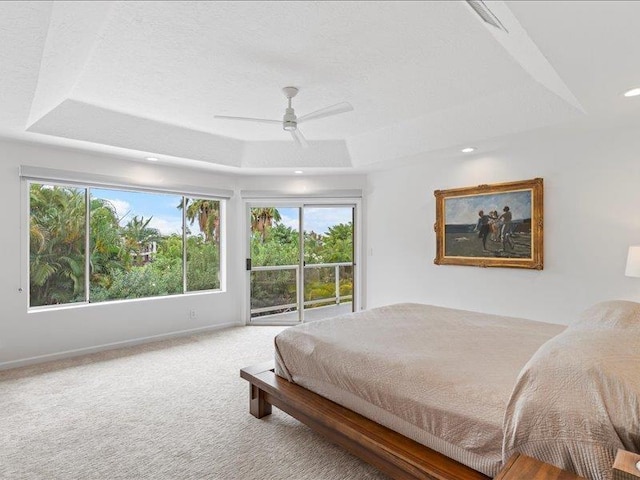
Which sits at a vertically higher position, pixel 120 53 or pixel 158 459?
pixel 120 53

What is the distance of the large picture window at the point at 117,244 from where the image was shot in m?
3.99

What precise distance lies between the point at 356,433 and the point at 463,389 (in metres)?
0.61

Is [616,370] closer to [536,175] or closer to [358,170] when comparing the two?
[536,175]

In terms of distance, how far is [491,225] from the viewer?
408cm

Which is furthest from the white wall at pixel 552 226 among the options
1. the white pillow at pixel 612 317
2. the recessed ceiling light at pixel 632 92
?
the white pillow at pixel 612 317

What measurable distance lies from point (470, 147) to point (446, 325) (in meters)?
2.11

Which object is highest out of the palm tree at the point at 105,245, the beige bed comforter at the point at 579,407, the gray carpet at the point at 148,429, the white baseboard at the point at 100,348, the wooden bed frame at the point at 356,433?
the palm tree at the point at 105,245

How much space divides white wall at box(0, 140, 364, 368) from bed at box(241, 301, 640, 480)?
8.04 ft

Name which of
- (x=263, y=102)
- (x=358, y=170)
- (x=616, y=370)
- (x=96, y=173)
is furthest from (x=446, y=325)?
(x=96, y=173)

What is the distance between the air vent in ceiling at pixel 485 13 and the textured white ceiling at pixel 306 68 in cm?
3

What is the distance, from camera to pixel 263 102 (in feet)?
10.8

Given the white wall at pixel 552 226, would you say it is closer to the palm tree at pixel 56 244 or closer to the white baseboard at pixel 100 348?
the white baseboard at pixel 100 348

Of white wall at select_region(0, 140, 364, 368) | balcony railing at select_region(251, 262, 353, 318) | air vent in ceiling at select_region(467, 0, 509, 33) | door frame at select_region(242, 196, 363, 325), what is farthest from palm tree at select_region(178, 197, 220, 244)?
air vent in ceiling at select_region(467, 0, 509, 33)

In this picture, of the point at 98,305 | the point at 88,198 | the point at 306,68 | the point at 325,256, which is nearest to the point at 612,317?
the point at 306,68
